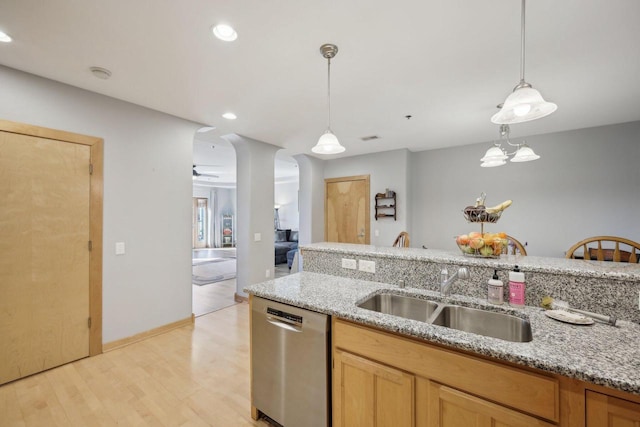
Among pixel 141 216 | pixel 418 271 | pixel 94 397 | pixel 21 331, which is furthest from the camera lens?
pixel 141 216

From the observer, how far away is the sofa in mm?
7422

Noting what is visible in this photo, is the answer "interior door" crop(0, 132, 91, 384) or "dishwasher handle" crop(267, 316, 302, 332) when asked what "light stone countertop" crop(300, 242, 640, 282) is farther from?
"interior door" crop(0, 132, 91, 384)

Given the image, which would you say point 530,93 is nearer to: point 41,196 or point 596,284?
point 596,284

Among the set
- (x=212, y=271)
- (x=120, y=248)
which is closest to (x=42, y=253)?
(x=120, y=248)

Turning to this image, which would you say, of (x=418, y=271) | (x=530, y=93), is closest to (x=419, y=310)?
(x=418, y=271)

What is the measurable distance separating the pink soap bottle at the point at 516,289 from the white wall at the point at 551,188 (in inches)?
132

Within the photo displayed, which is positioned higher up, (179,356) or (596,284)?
(596,284)

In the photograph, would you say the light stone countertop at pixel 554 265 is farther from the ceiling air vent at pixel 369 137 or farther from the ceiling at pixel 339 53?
the ceiling air vent at pixel 369 137

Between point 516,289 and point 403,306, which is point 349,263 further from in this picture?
point 516,289

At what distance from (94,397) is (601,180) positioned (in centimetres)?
624

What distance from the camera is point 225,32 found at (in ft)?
5.75

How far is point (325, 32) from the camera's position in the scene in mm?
1753

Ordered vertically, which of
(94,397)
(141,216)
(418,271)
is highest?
(141,216)

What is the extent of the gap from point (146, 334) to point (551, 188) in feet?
19.3
